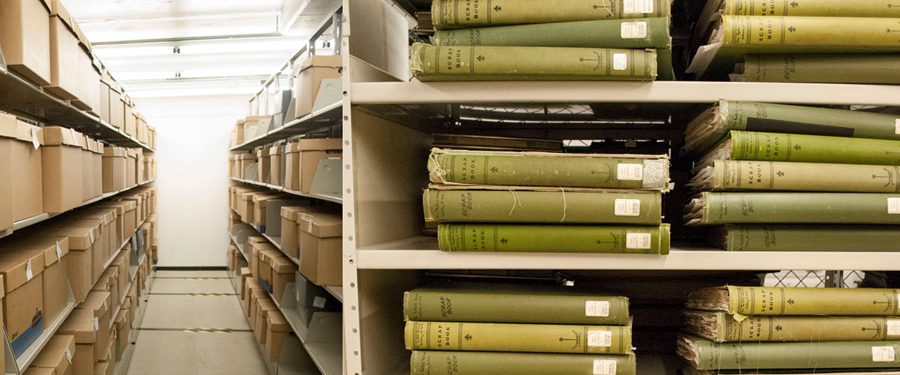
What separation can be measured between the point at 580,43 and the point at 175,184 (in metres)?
7.28

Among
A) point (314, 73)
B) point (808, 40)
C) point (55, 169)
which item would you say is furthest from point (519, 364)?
point (314, 73)

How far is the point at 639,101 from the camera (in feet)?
3.56

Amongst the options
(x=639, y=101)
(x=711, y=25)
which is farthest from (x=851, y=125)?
(x=639, y=101)

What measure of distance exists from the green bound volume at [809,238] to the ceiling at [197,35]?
263 centimetres

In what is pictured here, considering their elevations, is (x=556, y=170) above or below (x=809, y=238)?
above

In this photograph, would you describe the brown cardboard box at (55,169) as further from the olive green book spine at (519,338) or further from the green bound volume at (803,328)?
the green bound volume at (803,328)

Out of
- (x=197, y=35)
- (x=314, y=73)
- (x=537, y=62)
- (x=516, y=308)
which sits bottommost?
(x=516, y=308)

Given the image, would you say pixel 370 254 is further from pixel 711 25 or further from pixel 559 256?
pixel 711 25

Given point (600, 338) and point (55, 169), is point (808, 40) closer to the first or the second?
point (600, 338)

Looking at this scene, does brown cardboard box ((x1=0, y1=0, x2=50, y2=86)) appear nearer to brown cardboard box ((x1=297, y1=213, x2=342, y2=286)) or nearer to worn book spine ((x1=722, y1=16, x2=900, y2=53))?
brown cardboard box ((x1=297, y1=213, x2=342, y2=286))

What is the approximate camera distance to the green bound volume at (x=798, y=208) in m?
1.07

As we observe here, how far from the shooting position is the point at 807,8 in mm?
1081

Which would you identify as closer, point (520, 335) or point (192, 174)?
point (520, 335)

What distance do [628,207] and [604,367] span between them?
1.02 ft
